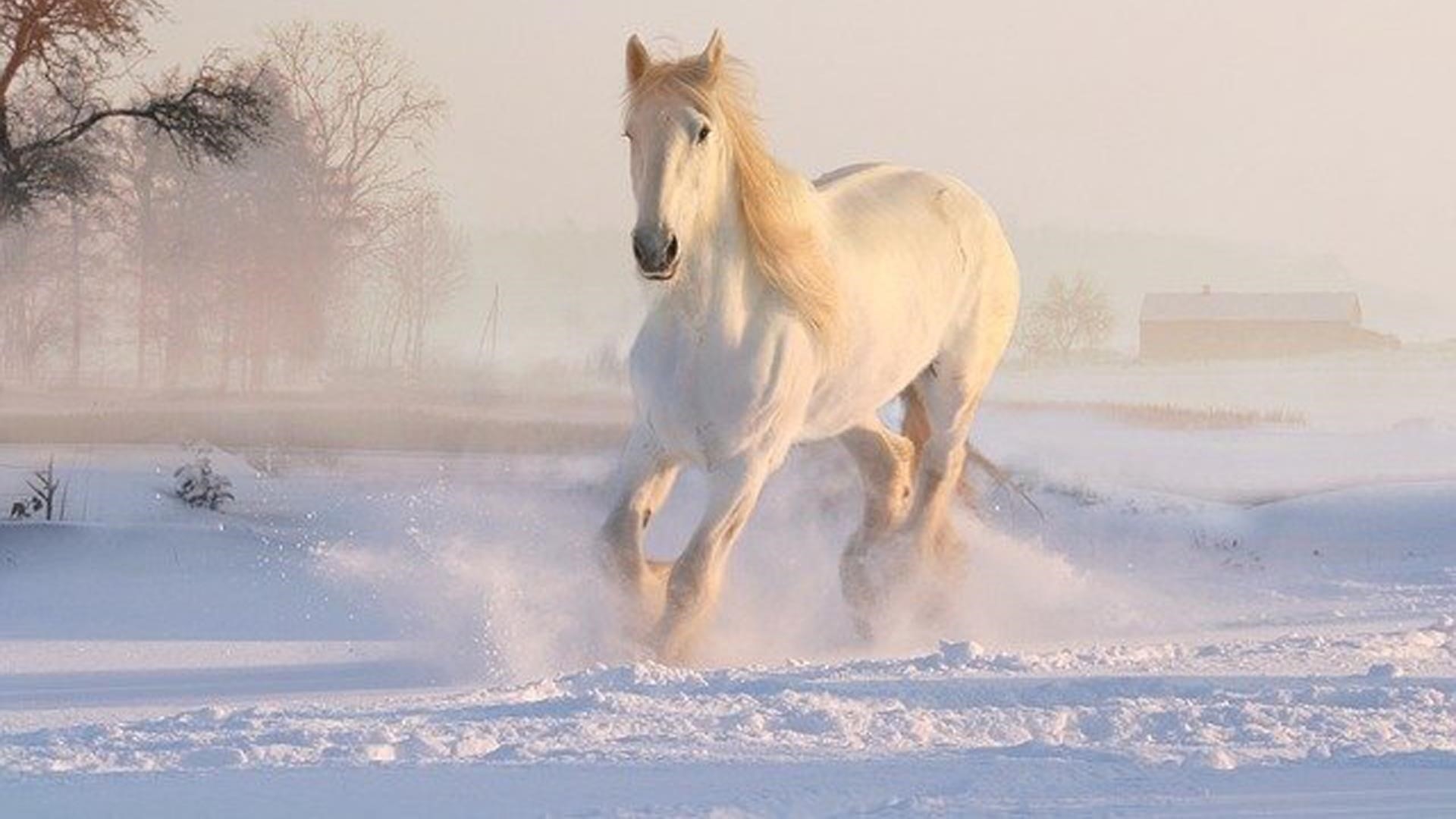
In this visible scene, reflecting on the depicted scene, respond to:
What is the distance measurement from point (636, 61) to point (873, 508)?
2873 millimetres

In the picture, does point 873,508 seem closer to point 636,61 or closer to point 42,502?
point 636,61

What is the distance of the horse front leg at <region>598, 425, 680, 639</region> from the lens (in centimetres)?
747

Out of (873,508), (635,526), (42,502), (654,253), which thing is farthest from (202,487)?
(654,253)

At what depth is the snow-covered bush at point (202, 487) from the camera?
44.5 feet

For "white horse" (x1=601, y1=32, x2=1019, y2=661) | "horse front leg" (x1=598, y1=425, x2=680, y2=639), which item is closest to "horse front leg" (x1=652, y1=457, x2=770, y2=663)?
"white horse" (x1=601, y1=32, x2=1019, y2=661)

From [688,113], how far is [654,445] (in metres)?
1.26

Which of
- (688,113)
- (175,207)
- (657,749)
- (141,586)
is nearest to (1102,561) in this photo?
(141,586)

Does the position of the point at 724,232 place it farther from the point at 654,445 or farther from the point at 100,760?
the point at 100,760

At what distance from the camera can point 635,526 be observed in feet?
24.5

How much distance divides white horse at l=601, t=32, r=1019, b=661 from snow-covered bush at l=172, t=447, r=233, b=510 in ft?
20.5

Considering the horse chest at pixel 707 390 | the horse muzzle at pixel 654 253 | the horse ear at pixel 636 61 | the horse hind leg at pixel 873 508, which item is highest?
the horse ear at pixel 636 61

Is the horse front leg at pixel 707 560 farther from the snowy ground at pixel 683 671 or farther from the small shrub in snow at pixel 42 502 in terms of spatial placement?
the small shrub in snow at pixel 42 502

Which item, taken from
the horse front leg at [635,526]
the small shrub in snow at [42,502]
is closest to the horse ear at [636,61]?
the horse front leg at [635,526]

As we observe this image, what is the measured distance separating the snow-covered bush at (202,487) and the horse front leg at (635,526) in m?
6.72
